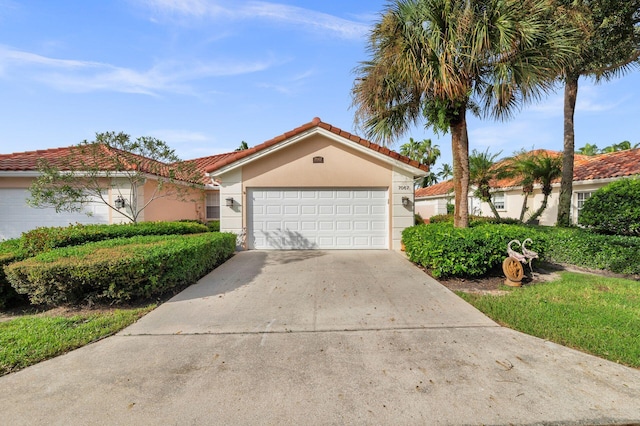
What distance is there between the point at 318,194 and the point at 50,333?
731 cm

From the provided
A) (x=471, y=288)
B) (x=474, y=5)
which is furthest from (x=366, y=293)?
(x=474, y=5)

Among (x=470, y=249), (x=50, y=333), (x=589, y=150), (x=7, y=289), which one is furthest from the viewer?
(x=589, y=150)

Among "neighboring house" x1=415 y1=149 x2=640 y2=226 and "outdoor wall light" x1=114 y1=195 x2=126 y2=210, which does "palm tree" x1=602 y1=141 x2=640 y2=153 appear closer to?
"neighboring house" x1=415 y1=149 x2=640 y2=226

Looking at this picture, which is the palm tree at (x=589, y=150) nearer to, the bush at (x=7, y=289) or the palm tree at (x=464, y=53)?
the palm tree at (x=464, y=53)

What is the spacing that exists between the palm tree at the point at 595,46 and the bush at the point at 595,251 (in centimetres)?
296

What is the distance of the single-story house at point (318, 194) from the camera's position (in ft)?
31.7

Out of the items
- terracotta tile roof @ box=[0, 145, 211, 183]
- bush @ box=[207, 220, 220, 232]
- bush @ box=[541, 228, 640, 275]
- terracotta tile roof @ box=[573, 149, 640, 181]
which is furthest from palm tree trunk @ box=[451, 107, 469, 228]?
bush @ box=[207, 220, 220, 232]

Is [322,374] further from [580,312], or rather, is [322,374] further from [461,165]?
[461,165]

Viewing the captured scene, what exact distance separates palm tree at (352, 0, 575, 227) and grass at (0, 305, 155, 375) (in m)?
7.70

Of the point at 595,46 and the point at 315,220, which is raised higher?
the point at 595,46

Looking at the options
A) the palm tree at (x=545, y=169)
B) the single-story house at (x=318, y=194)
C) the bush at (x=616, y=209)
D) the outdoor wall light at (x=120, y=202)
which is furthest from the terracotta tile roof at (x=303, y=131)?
the palm tree at (x=545, y=169)

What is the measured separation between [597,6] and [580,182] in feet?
20.4

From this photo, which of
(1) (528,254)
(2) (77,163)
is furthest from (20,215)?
(1) (528,254)

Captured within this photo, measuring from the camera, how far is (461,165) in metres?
7.83
